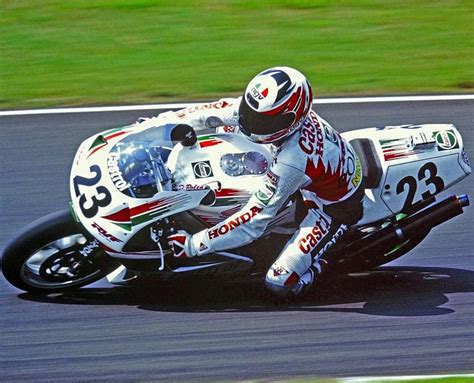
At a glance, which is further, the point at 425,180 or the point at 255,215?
the point at 425,180

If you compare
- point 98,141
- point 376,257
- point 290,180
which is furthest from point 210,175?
point 376,257

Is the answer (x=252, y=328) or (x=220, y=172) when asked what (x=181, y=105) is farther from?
(x=252, y=328)

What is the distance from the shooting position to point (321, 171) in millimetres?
6754

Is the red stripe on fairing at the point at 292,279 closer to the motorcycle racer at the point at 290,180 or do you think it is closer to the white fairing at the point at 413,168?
the motorcycle racer at the point at 290,180

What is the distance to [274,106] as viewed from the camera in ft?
21.4

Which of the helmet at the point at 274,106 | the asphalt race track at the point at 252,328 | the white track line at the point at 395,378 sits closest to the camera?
the white track line at the point at 395,378

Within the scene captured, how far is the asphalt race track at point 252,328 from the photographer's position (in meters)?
6.34

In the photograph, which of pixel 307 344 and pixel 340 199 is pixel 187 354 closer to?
pixel 307 344

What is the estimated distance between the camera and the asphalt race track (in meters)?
6.34

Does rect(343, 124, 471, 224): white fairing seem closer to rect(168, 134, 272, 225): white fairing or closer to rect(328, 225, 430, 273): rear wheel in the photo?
rect(328, 225, 430, 273): rear wheel

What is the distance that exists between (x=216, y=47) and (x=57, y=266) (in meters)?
5.51

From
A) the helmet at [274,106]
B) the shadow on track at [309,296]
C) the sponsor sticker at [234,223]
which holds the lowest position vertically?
the shadow on track at [309,296]

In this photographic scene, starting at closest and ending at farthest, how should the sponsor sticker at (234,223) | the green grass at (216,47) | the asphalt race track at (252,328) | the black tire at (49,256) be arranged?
the asphalt race track at (252,328) → the sponsor sticker at (234,223) → the black tire at (49,256) → the green grass at (216,47)

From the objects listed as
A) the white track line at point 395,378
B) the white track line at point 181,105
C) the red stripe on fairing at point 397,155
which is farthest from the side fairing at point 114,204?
the white track line at point 181,105
